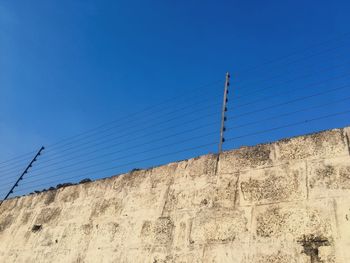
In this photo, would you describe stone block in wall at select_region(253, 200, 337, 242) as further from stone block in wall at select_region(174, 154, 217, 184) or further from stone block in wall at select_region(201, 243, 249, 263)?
stone block in wall at select_region(174, 154, 217, 184)

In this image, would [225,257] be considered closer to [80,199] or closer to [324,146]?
[324,146]

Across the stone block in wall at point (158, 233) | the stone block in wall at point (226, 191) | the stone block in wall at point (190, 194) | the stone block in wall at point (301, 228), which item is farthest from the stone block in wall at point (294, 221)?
the stone block in wall at point (158, 233)

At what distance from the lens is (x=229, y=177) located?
11.0ft

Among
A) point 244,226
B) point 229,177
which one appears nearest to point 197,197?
point 229,177

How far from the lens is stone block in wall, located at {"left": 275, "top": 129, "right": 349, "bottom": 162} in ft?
9.70

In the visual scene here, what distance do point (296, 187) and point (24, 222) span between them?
136 inches

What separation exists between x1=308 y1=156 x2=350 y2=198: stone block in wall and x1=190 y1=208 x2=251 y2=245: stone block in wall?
0.55 metres

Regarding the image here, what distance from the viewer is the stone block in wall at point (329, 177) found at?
2.74 meters

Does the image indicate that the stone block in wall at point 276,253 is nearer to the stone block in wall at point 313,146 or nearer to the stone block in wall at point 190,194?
the stone block in wall at point 190,194

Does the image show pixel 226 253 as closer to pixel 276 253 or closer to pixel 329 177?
pixel 276 253

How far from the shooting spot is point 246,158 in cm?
339

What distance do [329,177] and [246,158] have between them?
2.51 ft

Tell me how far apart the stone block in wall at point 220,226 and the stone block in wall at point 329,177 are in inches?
21.7

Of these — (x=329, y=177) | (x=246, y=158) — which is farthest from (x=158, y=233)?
(x=329, y=177)
